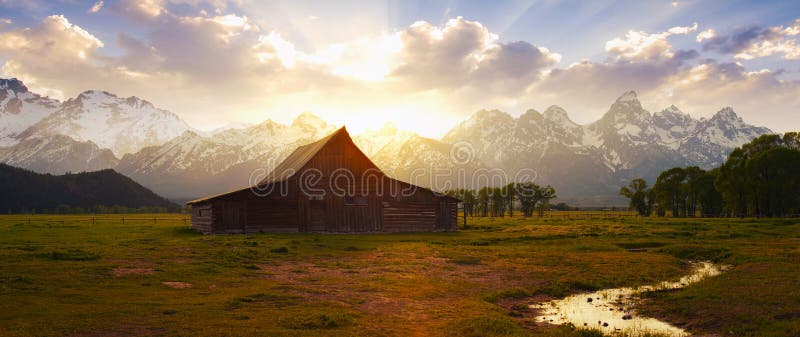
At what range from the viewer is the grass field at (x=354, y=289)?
12.5m

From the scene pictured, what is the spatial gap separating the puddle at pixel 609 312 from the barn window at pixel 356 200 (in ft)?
107

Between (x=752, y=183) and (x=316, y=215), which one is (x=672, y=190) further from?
(x=316, y=215)

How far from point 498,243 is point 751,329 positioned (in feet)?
85.0

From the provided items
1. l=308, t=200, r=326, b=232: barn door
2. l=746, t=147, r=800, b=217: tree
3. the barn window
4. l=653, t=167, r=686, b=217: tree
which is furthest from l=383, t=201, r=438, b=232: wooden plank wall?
l=653, t=167, r=686, b=217: tree

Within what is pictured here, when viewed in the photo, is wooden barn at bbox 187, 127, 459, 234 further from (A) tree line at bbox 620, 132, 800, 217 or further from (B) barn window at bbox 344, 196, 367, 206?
(A) tree line at bbox 620, 132, 800, 217

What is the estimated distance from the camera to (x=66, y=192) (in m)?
168

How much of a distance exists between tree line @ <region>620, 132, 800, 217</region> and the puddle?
211 ft

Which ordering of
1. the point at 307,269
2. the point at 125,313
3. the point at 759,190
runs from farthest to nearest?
the point at 759,190 → the point at 307,269 → the point at 125,313

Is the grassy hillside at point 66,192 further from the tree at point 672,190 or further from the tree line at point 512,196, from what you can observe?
the tree at point 672,190

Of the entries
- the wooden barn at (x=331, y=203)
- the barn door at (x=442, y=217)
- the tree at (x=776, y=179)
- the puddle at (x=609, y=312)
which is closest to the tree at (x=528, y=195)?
the tree at (x=776, y=179)

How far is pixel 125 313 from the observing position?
43.2 ft

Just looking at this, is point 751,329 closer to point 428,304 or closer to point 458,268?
point 428,304

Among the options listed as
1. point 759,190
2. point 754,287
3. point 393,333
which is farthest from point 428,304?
point 759,190

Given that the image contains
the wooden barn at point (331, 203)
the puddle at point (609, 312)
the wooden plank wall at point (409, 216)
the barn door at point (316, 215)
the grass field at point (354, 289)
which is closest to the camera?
the grass field at point (354, 289)
